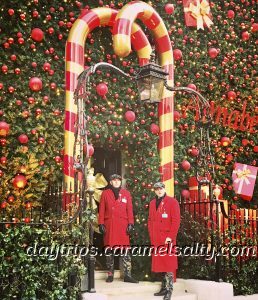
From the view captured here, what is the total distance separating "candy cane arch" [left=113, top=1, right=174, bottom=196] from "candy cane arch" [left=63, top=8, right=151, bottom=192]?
0.28 m

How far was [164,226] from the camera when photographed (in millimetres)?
7367

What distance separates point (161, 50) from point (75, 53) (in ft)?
5.94

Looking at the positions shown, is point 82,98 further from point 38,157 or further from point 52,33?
point 52,33

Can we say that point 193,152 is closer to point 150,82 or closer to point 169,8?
point 169,8

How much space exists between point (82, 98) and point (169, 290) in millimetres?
3006

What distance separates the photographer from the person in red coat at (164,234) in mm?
7152

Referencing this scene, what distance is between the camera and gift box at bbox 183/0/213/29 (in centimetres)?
1103

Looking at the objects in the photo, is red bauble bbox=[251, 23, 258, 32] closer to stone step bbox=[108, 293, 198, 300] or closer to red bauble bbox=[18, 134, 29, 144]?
red bauble bbox=[18, 134, 29, 144]

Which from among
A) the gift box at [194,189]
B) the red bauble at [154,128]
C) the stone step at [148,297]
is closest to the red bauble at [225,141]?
the gift box at [194,189]

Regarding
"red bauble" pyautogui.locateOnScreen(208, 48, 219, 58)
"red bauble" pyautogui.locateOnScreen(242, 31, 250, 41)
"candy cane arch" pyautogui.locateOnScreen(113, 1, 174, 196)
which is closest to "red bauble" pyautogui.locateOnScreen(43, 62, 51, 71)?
"candy cane arch" pyautogui.locateOnScreen(113, 1, 174, 196)

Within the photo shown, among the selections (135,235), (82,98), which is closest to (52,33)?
(82,98)

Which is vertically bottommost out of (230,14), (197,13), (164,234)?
(164,234)

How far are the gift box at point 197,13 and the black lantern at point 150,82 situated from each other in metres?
4.07

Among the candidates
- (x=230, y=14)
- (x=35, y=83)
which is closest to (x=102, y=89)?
(x=35, y=83)
